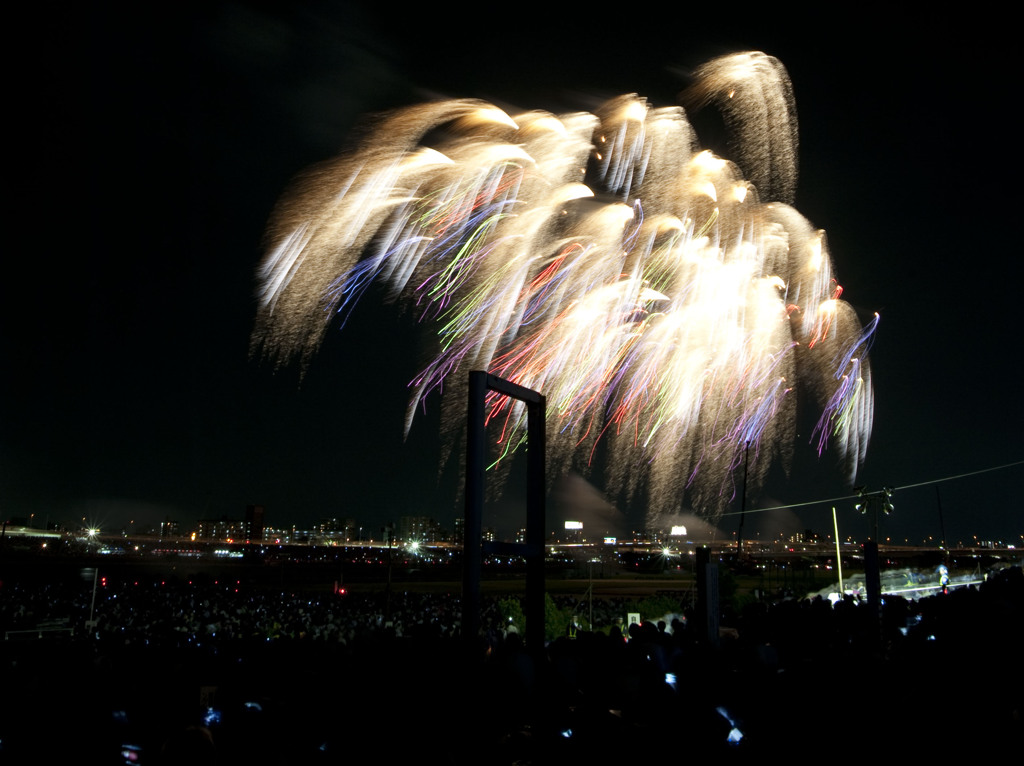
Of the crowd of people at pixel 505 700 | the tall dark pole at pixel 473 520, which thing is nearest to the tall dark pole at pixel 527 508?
the tall dark pole at pixel 473 520

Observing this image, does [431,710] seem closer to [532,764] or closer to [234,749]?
[532,764]

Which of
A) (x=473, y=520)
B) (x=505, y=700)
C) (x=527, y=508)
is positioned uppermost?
(x=527, y=508)

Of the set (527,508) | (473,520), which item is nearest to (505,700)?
(473,520)

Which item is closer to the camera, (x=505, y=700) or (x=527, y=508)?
(x=505, y=700)

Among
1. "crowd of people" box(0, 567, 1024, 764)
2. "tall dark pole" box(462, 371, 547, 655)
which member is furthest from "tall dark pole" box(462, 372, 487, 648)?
"crowd of people" box(0, 567, 1024, 764)

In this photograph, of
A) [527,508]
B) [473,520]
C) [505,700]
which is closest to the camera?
[505,700]

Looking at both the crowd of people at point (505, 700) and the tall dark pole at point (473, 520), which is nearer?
the crowd of people at point (505, 700)

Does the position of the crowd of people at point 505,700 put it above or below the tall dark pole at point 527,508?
below

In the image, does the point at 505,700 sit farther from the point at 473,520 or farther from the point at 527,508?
the point at 527,508

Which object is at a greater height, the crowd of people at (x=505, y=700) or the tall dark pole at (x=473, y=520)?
the tall dark pole at (x=473, y=520)

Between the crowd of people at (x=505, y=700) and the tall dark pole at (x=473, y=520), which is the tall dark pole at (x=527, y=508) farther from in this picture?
the crowd of people at (x=505, y=700)

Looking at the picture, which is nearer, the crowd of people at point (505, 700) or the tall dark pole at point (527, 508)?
the crowd of people at point (505, 700)
